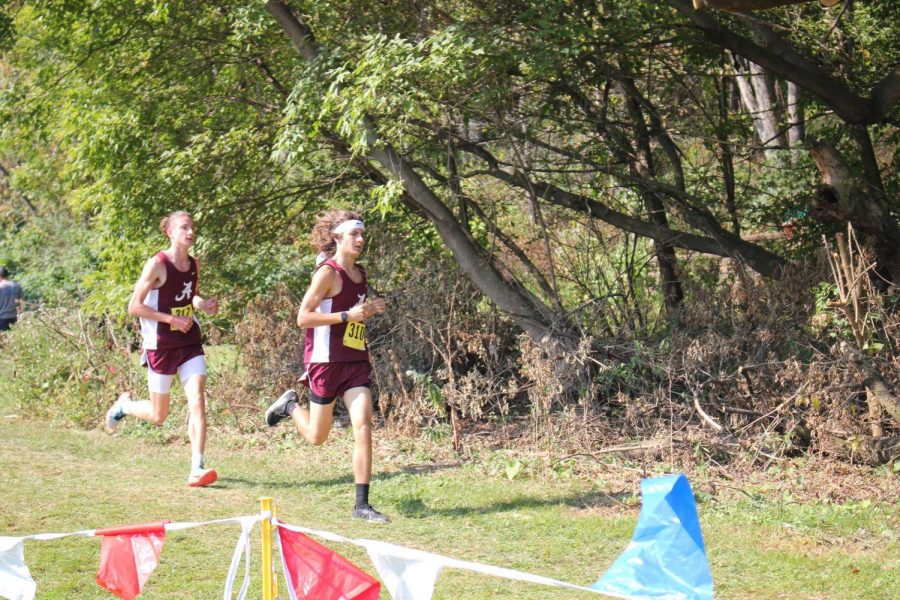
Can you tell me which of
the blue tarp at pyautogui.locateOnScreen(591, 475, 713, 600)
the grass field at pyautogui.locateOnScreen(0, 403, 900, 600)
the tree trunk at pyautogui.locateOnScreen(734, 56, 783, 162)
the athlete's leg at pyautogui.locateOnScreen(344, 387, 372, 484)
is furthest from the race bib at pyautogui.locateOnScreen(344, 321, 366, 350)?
the tree trunk at pyautogui.locateOnScreen(734, 56, 783, 162)

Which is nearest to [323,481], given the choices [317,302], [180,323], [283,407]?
[283,407]

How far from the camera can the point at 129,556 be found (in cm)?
414

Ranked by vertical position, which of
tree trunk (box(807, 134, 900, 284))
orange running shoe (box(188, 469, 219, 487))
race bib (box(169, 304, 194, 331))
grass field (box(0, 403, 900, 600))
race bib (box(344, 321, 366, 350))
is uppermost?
tree trunk (box(807, 134, 900, 284))

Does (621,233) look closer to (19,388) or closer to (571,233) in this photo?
(571,233)

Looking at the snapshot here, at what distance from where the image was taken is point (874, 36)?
995 cm

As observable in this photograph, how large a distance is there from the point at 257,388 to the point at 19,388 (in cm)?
339

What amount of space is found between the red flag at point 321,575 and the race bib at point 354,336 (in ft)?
10.5

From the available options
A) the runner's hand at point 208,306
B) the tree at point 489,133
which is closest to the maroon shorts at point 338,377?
the runner's hand at point 208,306

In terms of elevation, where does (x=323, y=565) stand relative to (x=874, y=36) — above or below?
below

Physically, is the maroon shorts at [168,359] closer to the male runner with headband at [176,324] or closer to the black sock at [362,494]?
the male runner with headband at [176,324]

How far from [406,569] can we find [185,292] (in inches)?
189

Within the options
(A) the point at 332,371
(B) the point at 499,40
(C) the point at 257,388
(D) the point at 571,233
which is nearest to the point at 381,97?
(B) the point at 499,40

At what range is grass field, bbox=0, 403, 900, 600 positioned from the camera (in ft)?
17.9

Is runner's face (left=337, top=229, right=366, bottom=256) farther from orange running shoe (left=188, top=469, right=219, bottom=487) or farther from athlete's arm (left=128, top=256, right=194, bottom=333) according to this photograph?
orange running shoe (left=188, top=469, right=219, bottom=487)
